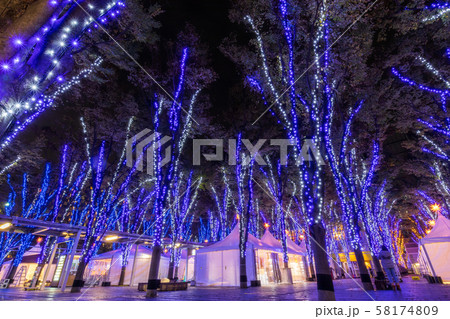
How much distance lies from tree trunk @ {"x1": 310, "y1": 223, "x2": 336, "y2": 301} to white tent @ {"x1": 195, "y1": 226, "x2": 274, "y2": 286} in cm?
957

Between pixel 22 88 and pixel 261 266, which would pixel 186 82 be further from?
pixel 261 266

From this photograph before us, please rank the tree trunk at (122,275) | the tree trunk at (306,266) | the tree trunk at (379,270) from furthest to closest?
1. the tree trunk at (306,266)
2. the tree trunk at (122,275)
3. the tree trunk at (379,270)

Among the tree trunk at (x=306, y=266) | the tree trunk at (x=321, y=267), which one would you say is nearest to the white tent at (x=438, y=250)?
the tree trunk at (x=306, y=266)

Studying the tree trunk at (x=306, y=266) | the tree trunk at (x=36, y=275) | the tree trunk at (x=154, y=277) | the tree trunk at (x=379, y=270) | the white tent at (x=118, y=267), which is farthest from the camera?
the tree trunk at (x=306, y=266)

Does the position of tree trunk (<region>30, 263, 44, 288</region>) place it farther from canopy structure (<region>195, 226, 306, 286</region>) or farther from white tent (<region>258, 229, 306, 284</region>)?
white tent (<region>258, 229, 306, 284</region>)

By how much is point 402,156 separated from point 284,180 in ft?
39.1

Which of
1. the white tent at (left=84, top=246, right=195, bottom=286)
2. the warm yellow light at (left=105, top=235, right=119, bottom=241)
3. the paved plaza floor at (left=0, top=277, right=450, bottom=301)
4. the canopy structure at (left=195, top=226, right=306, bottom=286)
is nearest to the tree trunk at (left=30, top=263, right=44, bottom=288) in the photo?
the white tent at (left=84, top=246, right=195, bottom=286)

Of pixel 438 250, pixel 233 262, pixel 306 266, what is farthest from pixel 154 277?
pixel 306 266

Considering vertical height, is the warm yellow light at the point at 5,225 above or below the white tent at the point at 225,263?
above

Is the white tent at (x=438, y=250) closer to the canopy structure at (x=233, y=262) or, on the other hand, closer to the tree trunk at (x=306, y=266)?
the canopy structure at (x=233, y=262)

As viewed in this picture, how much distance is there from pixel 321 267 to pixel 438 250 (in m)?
14.2

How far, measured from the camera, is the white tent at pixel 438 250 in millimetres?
12795

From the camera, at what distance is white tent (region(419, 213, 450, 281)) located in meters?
12.8

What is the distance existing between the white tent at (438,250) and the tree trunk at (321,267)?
13548 mm
